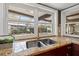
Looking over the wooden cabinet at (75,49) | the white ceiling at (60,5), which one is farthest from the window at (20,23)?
the wooden cabinet at (75,49)

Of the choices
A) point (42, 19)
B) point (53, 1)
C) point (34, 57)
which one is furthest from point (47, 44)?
point (53, 1)

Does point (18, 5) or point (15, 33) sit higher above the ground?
point (18, 5)

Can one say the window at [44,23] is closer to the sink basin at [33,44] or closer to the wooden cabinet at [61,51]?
the sink basin at [33,44]

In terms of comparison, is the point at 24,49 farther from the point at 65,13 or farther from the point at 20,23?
the point at 65,13

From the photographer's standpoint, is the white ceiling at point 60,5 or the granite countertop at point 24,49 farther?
the white ceiling at point 60,5

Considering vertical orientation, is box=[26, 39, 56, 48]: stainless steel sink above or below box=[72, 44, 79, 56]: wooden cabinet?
above

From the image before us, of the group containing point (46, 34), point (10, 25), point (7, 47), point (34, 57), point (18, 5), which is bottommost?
point (34, 57)

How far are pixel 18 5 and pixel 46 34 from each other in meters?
0.53

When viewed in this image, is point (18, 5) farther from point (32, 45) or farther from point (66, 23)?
point (66, 23)

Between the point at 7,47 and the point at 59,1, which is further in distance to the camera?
the point at 59,1

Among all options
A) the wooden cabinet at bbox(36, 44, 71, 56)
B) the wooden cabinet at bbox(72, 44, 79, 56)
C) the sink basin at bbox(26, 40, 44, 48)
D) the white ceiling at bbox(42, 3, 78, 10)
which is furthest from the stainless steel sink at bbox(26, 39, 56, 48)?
the white ceiling at bbox(42, 3, 78, 10)

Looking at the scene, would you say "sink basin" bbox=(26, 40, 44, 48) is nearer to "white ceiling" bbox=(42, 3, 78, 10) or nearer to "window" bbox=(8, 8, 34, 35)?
"window" bbox=(8, 8, 34, 35)

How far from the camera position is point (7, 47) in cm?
124

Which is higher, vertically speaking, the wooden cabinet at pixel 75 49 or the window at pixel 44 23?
the window at pixel 44 23
